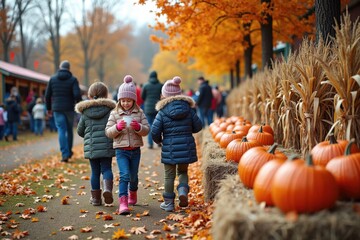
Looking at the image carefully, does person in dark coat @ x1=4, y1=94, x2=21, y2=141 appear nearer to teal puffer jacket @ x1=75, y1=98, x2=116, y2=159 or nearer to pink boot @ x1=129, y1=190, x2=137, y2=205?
teal puffer jacket @ x1=75, y1=98, x2=116, y2=159

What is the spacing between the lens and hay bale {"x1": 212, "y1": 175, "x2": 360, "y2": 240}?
2.60 metres

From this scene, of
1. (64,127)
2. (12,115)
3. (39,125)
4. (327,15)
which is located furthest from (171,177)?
(39,125)

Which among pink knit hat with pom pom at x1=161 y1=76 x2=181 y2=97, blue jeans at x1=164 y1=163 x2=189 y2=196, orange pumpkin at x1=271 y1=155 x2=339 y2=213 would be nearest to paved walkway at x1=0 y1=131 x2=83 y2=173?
blue jeans at x1=164 y1=163 x2=189 y2=196

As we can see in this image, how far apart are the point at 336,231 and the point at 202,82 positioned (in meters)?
12.5

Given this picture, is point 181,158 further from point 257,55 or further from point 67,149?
point 257,55

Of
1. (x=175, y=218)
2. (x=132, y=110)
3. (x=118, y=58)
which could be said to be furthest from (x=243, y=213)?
(x=118, y=58)

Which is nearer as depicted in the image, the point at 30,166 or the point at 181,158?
the point at 181,158

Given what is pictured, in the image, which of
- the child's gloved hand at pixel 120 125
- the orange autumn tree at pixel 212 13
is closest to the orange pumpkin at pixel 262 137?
the child's gloved hand at pixel 120 125

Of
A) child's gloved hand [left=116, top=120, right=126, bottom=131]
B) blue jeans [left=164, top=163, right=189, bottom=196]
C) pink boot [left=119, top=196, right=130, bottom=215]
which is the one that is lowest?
pink boot [left=119, top=196, right=130, bottom=215]

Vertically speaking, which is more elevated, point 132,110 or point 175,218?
point 132,110

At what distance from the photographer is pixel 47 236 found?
4.20 metres

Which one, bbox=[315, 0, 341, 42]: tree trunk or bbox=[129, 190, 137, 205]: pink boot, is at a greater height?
bbox=[315, 0, 341, 42]: tree trunk

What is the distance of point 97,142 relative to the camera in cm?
548

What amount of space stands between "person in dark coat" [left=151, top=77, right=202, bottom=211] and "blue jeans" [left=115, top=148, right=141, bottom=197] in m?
0.42
